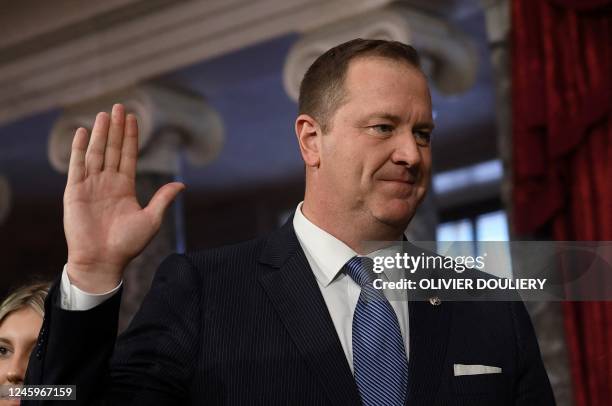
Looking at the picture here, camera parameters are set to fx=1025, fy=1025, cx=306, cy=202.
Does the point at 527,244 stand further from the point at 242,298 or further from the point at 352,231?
the point at 242,298

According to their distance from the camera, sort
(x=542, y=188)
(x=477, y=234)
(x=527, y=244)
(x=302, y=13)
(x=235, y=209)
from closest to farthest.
A: (x=527, y=244) → (x=542, y=188) → (x=302, y=13) → (x=477, y=234) → (x=235, y=209)

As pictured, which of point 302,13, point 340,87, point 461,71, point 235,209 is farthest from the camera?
point 235,209

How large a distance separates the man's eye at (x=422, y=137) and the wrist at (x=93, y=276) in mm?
591

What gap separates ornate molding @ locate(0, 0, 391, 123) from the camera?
5.06m

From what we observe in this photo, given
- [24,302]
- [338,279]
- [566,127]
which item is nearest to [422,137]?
[338,279]

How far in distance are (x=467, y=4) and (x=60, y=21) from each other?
235 cm

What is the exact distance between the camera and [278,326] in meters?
1.79

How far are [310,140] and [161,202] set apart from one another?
0.47 m

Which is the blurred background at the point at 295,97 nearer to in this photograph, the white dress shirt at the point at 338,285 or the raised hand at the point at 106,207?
the white dress shirt at the point at 338,285

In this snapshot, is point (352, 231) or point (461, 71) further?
point (461, 71)

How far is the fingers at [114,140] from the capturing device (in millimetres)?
1688

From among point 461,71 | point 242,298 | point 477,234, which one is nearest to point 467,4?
point 461,71

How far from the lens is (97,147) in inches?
66.4

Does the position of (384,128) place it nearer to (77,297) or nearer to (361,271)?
(361,271)
